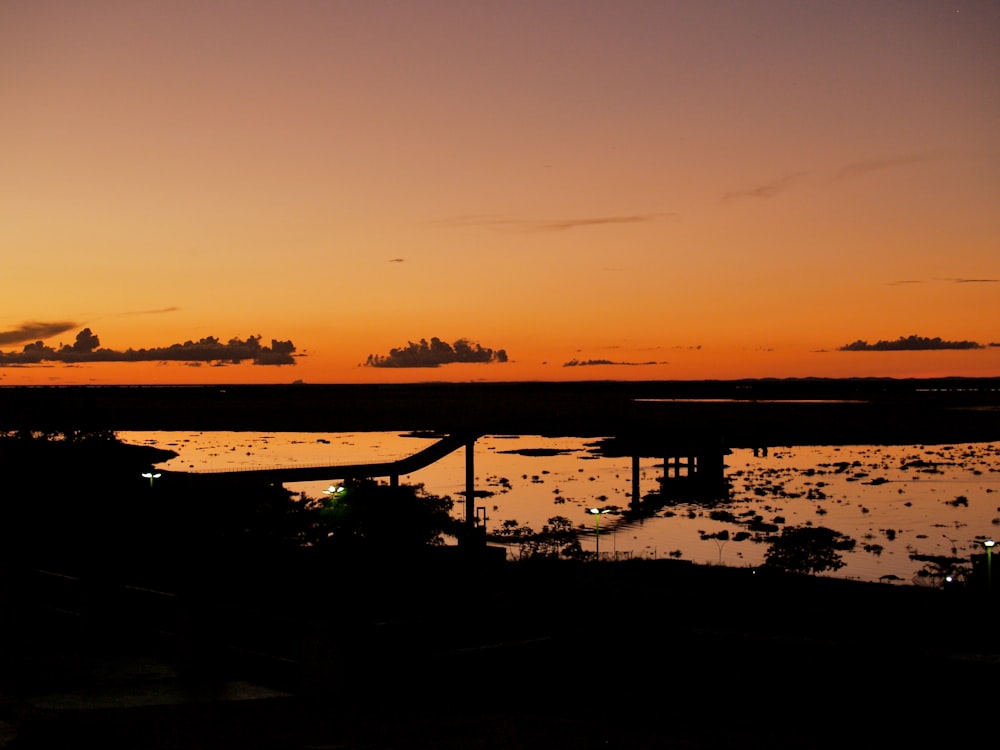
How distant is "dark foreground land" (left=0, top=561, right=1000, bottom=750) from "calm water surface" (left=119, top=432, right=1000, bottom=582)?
26.1 m

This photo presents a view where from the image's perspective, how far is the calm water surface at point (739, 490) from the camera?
42.0 metres

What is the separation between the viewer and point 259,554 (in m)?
28.4

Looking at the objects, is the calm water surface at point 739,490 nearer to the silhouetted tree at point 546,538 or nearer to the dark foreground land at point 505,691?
the silhouetted tree at point 546,538

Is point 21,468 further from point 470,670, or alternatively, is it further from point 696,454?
point 696,454

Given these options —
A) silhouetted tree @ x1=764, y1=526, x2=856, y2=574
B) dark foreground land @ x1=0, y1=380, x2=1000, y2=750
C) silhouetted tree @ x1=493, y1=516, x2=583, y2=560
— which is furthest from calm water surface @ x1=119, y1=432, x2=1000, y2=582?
dark foreground land @ x1=0, y1=380, x2=1000, y2=750

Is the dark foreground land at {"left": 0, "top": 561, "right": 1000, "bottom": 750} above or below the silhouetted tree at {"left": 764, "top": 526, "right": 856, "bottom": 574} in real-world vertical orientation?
above

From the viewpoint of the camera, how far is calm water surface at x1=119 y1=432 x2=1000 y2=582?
1655 inches

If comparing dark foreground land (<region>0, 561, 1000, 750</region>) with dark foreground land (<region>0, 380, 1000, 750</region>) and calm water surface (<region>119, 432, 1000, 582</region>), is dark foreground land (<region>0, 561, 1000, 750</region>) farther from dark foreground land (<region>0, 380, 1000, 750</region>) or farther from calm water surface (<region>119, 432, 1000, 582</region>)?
calm water surface (<region>119, 432, 1000, 582</region>)

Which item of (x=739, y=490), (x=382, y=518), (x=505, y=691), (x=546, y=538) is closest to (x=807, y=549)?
(x=546, y=538)

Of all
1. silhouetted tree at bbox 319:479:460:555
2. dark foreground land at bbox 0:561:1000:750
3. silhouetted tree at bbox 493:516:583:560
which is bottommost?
silhouetted tree at bbox 493:516:583:560

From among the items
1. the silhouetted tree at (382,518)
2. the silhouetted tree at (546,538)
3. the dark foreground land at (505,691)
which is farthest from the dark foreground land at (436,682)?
the silhouetted tree at (546,538)

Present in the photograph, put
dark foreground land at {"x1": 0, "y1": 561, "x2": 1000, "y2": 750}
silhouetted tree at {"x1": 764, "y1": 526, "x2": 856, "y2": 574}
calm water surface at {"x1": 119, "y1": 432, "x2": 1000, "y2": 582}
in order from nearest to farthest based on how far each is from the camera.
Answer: dark foreground land at {"x1": 0, "y1": 561, "x2": 1000, "y2": 750} < silhouetted tree at {"x1": 764, "y1": 526, "x2": 856, "y2": 574} < calm water surface at {"x1": 119, "y1": 432, "x2": 1000, "y2": 582}

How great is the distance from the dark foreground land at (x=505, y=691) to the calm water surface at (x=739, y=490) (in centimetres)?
2607

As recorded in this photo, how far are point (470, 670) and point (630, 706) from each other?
6.95 ft
